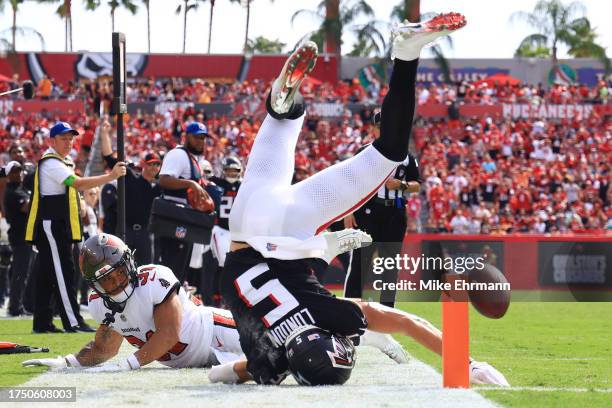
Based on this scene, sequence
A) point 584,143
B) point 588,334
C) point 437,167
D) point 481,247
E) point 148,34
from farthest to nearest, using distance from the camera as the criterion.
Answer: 1. point 148,34
2. point 584,143
3. point 437,167
4. point 481,247
5. point 588,334

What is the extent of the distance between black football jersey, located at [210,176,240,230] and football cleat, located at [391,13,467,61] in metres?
8.98

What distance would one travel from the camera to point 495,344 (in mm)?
10367

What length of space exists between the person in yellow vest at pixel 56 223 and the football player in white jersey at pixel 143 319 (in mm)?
3378

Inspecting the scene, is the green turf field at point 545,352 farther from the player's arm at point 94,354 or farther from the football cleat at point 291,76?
the player's arm at point 94,354

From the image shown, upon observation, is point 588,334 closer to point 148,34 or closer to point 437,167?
point 437,167

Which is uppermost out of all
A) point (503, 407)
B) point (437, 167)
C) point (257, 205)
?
point (257, 205)

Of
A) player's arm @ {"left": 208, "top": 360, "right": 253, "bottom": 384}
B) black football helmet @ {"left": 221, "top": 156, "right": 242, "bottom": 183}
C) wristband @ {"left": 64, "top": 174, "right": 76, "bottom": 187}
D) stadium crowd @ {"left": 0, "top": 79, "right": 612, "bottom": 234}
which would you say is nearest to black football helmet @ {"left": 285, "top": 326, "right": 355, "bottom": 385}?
player's arm @ {"left": 208, "top": 360, "right": 253, "bottom": 384}

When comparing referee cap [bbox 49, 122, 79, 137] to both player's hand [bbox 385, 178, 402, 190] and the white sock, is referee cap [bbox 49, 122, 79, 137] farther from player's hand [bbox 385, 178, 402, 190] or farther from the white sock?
the white sock

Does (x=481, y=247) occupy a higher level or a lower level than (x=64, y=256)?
lower

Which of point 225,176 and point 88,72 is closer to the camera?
point 225,176

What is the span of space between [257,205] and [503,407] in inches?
70.6

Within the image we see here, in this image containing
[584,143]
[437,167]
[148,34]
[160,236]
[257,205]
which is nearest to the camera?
[257,205]

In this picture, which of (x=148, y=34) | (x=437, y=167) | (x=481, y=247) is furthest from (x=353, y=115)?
(x=148, y=34)

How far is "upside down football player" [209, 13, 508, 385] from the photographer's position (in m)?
6.22
